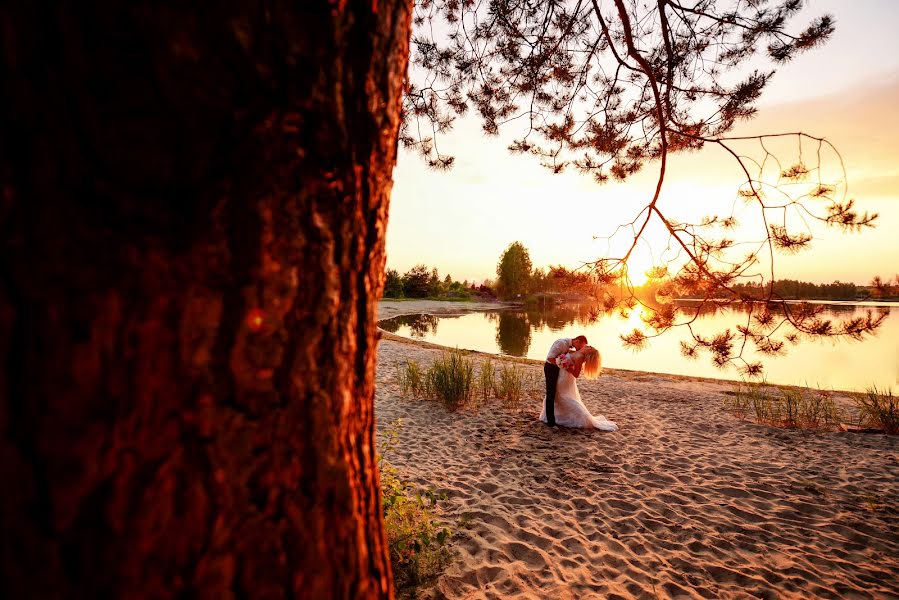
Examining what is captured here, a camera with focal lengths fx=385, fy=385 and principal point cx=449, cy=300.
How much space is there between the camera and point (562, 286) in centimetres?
357

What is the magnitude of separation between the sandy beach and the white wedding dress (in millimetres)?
201

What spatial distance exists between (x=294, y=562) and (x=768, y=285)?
322 centimetres

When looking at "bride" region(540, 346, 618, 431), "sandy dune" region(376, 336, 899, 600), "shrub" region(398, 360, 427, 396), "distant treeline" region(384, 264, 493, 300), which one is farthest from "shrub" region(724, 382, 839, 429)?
"distant treeline" region(384, 264, 493, 300)

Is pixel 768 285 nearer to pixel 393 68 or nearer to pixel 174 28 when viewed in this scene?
pixel 393 68

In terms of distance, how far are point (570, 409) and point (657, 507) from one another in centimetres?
212

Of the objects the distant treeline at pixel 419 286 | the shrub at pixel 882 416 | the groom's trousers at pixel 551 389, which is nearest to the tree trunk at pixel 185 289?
the groom's trousers at pixel 551 389

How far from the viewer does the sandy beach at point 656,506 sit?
8.55 feet

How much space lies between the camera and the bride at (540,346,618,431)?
18.4 ft

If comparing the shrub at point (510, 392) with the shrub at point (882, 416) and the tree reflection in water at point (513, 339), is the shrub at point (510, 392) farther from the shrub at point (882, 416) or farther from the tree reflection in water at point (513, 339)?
the tree reflection in water at point (513, 339)

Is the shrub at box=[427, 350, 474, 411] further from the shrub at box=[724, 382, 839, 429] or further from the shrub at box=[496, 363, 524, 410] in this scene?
the shrub at box=[724, 382, 839, 429]

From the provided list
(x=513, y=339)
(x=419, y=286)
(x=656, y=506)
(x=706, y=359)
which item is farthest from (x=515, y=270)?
(x=656, y=506)

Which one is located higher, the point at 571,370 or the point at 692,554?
the point at 571,370

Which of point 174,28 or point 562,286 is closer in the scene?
point 174,28

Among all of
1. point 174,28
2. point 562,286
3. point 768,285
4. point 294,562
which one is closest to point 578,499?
point 562,286
